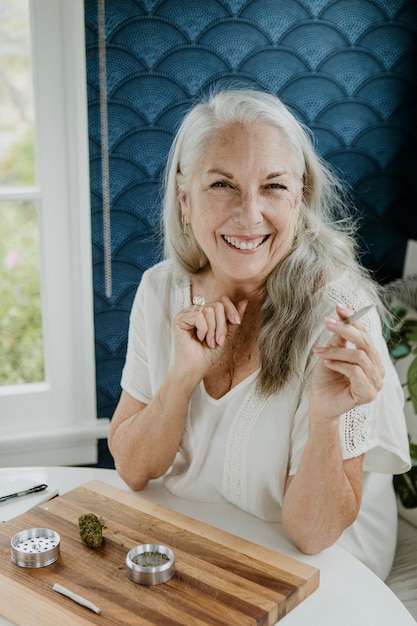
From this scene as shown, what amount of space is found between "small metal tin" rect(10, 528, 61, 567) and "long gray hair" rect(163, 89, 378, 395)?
52cm

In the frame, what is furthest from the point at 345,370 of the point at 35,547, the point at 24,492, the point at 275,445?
the point at 24,492

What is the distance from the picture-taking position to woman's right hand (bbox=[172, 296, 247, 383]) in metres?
1.57

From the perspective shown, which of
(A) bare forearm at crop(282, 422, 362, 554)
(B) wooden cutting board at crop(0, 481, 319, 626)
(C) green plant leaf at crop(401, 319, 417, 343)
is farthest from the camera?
(C) green plant leaf at crop(401, 319, 417, 343)

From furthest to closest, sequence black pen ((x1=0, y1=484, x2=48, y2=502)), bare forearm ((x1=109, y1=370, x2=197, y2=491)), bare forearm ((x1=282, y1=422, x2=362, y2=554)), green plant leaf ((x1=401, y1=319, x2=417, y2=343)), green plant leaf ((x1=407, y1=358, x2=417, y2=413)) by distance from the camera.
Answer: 1. green plant leaf ((x1=401, y1=319, x2=417, y2=343))
2. green plant leaf ((x1=407, y1=358, x2=417, y2=413))
3. bare forearm ((x1=109, y1=370, x2=197, y2=491))
4. black pen ((x1=0, y1=484, x2=48, y2=502))
5. bare forearm ((x1=282, y1=422, x2=362, y2=554))

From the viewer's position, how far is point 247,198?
5.03 ft

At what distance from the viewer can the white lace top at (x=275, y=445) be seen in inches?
59.8

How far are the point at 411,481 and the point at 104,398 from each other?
1.05 meters

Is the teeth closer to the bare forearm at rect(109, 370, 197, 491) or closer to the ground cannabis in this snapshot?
the bare forearm at rect(109, 370, 197, 491)

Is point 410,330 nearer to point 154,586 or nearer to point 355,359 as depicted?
point 355,359

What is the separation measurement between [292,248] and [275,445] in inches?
16.7

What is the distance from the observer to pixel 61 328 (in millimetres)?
2443

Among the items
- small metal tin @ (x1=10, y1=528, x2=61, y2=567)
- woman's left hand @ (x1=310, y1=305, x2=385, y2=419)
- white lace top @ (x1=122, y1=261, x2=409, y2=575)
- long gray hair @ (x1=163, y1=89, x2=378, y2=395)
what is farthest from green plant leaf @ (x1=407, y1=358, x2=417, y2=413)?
small metal tin @ (x1=10, y1=528, x2=61, y2=567)

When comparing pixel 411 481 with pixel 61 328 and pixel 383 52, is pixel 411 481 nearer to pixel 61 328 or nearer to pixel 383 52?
pixel 61 328

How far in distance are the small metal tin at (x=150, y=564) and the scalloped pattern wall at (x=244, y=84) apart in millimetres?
1269
